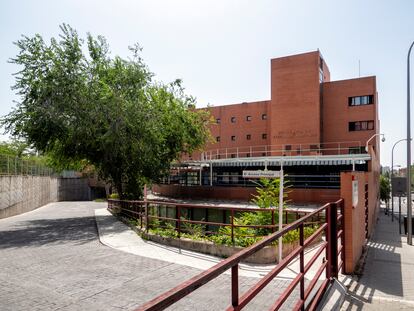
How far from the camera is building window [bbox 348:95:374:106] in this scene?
35.2 metres

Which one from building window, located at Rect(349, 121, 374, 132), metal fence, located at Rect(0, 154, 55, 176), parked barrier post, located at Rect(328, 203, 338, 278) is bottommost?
parked barrier post, located at Rect(328, 203, 338, 278)

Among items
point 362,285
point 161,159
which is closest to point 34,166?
point 161,159

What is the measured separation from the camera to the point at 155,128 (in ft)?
62.4

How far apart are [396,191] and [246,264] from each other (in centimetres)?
1289

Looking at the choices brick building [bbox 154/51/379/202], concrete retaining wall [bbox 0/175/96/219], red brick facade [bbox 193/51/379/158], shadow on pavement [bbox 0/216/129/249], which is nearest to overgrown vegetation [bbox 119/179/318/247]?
shadow on pavement [bbox 0/216/129/249]

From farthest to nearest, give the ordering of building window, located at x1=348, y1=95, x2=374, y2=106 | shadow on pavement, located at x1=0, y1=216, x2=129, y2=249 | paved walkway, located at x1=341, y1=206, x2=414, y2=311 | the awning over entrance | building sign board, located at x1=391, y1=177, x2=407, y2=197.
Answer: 1. building window, located at x1=348, y1=95, x2=374, y2=106
2. the awning over entrance
3. building sign board, located at x1=391, y1=177, x2=407, y2=197
4. shadow on pavement, located at x1=0, y1=216, x2=129, y2=249
5. paved walkway, located at x1=341, y1=206, x2=414, y2=311

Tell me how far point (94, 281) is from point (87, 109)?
13.2 metres

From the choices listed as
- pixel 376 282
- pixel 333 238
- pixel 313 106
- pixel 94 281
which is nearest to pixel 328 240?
pixel 333 238

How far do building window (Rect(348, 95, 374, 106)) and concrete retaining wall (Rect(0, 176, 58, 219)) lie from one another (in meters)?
33.1

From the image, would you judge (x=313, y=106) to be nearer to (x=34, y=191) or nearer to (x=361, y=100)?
(x=361, y=100)

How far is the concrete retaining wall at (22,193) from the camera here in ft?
70.5

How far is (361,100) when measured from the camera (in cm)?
3572

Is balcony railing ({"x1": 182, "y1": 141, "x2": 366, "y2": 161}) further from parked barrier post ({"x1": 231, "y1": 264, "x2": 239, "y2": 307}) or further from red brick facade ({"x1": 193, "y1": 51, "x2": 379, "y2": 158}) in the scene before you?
parked barrier post ({"x1": 231, "y1": 264, "x2": 239, "y2": 307})

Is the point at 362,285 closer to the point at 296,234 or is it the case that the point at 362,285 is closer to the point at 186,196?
the point at 296,234
